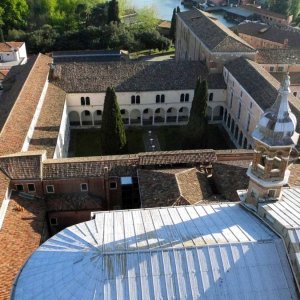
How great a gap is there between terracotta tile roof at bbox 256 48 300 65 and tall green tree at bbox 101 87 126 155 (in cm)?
2449

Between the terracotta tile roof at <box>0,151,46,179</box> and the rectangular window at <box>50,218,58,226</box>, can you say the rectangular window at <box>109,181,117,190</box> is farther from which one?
the terracotta tile roof at <box>0,151,46,179</box>

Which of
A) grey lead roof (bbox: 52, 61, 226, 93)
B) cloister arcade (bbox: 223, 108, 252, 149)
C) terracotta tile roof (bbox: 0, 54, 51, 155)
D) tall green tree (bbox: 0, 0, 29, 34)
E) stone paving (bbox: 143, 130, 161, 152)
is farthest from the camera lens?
tall green tree (bbox: 0, 0, 29, 34)

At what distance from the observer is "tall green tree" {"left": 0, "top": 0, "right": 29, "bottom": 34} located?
82.5 meters

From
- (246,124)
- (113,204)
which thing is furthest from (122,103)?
(113,204)

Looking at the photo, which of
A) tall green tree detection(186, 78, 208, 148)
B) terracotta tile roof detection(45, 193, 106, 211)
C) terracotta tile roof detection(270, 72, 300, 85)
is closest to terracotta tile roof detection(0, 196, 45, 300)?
terracotta tile roof detection(45, 193, 106, 211)

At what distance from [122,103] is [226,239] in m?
33.6

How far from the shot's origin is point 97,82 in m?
48.1

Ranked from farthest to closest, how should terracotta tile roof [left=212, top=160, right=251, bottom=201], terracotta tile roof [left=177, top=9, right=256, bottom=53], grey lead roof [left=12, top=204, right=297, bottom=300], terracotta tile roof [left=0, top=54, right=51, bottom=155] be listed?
terracotta tile roof [left=177, top=9, right=256, bottom=53]
terracotta tile roof [left=0, top=54, right=51, bottom=155]
terracotta tile roof [left=212, top=160, right=251, bottom=201]
grey lead roof [left=12, top=204, right=297, bottom=300]

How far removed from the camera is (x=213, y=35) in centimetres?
5406

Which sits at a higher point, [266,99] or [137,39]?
[266,99]

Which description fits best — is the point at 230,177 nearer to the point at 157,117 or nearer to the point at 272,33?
the point at 157,117

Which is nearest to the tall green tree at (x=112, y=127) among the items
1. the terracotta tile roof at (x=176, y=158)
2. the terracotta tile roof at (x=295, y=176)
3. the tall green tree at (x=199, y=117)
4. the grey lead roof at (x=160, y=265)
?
the terracotta tile roof at (x=176, y=158)

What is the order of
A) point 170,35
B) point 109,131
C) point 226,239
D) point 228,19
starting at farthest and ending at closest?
point 228,19 → point 170,35 → point 109,131 → point 226,239

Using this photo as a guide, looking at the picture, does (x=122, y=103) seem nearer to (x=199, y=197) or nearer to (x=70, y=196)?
(x=70, y=196)
